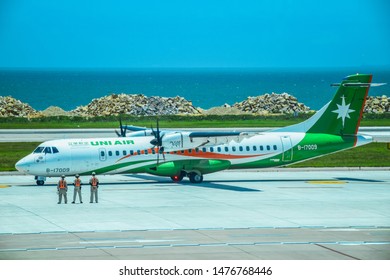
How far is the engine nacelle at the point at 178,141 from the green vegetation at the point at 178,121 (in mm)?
41571

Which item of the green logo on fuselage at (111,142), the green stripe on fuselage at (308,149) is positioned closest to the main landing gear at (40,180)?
the green logo on fuselage at (111,142)

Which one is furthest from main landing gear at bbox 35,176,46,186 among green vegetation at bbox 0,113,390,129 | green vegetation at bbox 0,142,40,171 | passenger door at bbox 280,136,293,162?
green vegetation at bbox 0,113,390,129

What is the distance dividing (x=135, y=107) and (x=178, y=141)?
6100 centimetres

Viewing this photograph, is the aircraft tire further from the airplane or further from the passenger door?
the passenger door

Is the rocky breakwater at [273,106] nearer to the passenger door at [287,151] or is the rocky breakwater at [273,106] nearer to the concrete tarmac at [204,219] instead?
the concrete tarmac at [204,219]

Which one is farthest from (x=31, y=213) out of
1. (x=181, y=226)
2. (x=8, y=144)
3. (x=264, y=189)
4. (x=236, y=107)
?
(x=236, y=107)

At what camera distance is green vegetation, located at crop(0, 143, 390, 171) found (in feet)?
181

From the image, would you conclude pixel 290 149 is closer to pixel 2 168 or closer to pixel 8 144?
pixel 2 168

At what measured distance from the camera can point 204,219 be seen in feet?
105

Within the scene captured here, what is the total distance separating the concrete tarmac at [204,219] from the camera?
2473cm

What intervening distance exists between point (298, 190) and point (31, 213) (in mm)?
15615

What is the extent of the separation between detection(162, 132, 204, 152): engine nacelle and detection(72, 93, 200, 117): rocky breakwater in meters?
58.5

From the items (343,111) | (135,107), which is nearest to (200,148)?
(343,111)

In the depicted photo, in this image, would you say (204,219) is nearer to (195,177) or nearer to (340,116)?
(195,177)
